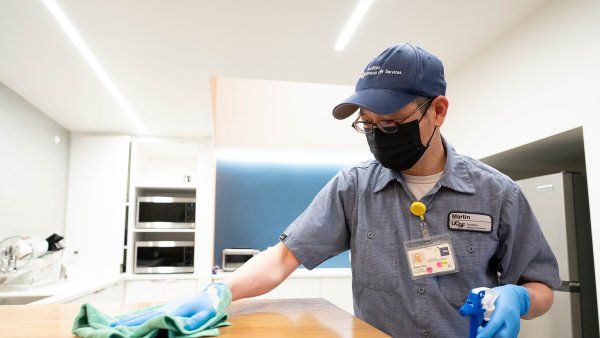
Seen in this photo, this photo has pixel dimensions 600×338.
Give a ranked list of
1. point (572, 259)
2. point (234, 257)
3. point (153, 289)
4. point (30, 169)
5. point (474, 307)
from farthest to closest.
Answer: point (234, 257) < point (153, 289) < point (30, 169) < point (572, 259) < point (474, 307)

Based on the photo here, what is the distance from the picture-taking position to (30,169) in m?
3.34

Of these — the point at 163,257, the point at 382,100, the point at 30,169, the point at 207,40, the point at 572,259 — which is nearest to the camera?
the point at 382,100

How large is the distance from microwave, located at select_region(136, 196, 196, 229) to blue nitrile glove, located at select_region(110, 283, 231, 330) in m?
3.32

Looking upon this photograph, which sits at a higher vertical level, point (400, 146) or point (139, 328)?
point (400, 146)

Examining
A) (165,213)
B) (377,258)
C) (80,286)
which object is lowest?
(80,286)

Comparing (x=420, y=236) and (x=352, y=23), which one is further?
(x=352, y=23)

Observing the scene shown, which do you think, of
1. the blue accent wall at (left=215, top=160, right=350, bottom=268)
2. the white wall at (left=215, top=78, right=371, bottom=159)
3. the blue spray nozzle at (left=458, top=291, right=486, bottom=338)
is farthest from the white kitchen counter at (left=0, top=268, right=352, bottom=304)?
the white wall at (left=215, top=78, right=371, bottom=159)

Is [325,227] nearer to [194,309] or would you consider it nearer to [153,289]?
[194,309]

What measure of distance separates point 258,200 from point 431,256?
3.83m

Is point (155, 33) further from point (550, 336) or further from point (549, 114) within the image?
point (550, 336)

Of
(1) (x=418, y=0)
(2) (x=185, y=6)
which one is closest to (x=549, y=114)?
(1) (x=418, y=0)

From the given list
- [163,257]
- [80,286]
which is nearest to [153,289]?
[163,257]

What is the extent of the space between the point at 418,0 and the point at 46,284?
3189mm

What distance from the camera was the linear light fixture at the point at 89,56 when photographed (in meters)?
2.08
